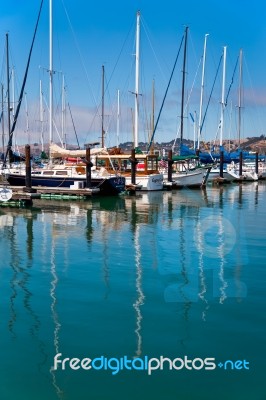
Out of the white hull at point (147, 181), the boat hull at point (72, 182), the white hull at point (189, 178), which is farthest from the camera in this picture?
the white hull at point (189, 178)

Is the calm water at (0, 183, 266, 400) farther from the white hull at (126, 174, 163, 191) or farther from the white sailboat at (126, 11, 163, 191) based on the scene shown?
the white sailboat at (126, 11, 163, 191)

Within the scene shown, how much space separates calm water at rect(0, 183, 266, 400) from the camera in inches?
252

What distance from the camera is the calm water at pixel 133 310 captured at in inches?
252

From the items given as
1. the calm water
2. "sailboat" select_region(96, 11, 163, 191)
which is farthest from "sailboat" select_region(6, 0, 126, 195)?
the calm water

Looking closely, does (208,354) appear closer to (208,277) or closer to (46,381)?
(46,381)

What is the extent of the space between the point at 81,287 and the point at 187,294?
7.64 ft

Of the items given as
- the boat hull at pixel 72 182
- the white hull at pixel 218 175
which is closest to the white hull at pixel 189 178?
the white hull at pixel 218 175

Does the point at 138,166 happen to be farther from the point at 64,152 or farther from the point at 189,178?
the point at 64,152

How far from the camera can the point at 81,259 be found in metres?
13.4

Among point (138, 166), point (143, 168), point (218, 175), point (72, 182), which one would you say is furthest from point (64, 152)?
point (218, 175)

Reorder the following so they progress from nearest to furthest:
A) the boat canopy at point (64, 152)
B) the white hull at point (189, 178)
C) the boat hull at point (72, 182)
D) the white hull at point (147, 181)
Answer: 1. the boat hull at point (72, 182)
2. the white hull at point (147, 181)
3. the boat canopy at point (64, 152)
4. the white hull at point (189, 178)

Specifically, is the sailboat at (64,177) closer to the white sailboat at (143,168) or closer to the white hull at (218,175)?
the white sailboat at (143,168)

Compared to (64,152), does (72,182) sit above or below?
below

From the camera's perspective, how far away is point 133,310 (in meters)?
9.04
